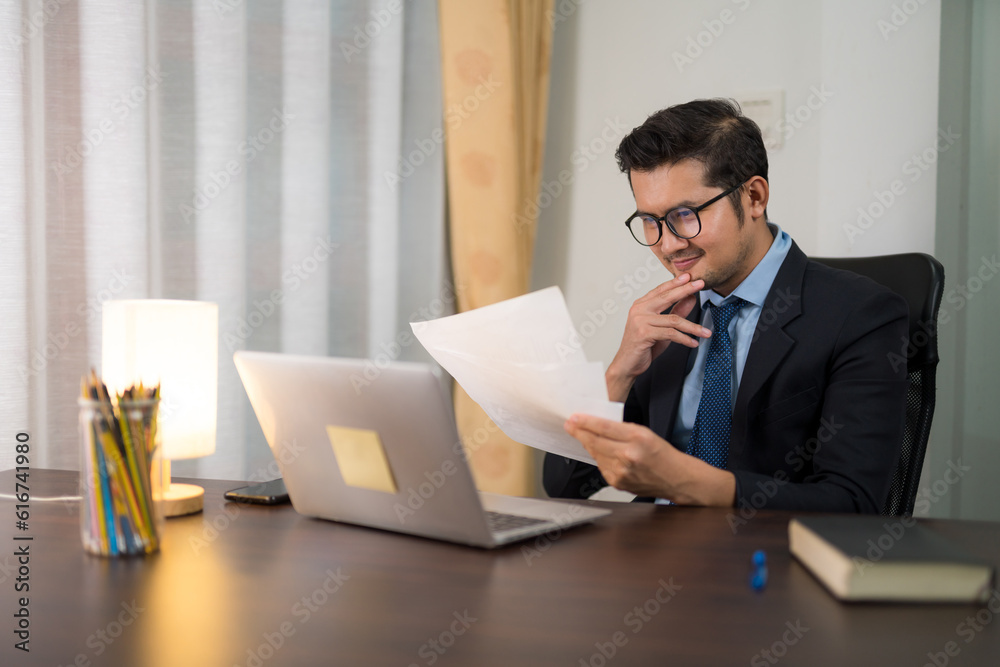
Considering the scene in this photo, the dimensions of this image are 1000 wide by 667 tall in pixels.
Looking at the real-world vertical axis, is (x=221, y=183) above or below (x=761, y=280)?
above

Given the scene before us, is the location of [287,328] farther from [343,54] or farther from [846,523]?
[846,523]

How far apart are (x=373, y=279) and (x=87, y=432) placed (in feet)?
4.52

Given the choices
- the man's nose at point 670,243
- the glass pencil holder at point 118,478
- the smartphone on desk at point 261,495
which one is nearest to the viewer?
the glass pencil holder at point 118,478

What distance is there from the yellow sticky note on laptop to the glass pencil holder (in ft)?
0.66

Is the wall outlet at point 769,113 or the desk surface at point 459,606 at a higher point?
the wall outlet at point 769,113

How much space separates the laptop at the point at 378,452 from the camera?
87cm

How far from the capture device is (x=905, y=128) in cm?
210

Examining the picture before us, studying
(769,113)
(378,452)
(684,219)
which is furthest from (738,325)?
(769,113)

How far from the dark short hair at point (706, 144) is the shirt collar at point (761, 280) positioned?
0.10m

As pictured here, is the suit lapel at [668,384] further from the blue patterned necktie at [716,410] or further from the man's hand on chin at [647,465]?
the man's hand on chin at [647,465]

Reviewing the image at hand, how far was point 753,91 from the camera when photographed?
7.70 ft

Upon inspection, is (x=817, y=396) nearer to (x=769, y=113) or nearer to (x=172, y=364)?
(x=172, y=364)

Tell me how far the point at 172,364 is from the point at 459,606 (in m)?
0.54

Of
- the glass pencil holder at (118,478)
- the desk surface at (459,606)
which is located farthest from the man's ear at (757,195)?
the glass pencil holder at (118,478)
